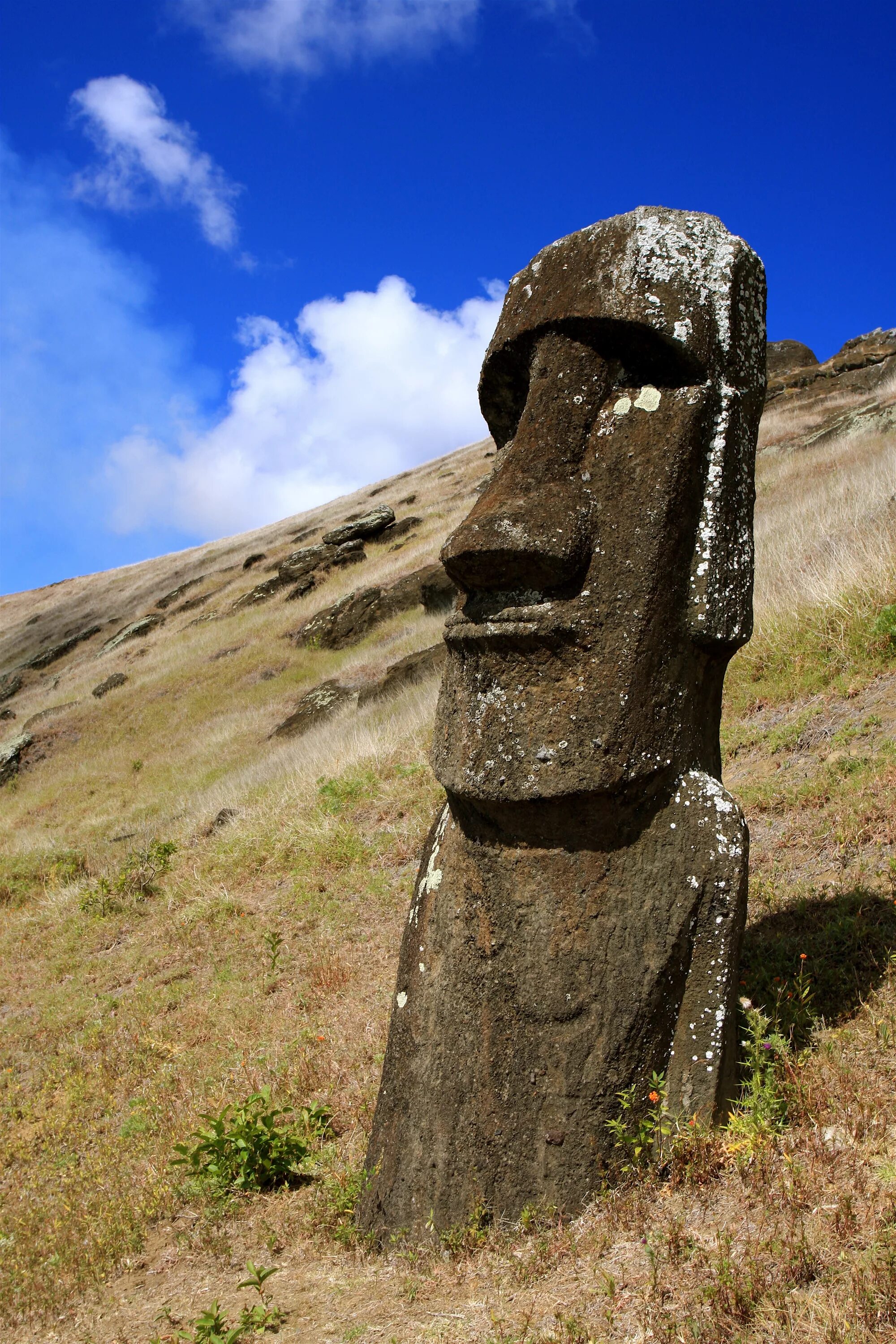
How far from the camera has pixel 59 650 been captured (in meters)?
36.7

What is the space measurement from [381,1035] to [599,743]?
3.00 m

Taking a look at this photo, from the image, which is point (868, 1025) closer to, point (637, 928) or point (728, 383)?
point (637, 928)

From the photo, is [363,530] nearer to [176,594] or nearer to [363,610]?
[363,610]

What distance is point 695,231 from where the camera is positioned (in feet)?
10.4

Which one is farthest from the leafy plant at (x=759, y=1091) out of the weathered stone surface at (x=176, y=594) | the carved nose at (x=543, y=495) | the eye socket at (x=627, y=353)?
the weathered stone surface at (x=176, y=594)

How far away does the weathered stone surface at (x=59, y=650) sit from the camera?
119 ft

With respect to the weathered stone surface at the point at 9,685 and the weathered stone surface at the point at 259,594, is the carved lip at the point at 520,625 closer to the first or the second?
the weathered stone surface at the point at 259,594

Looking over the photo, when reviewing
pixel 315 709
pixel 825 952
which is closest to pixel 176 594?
pixel 315 709

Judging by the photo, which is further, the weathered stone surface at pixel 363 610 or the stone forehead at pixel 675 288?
the weathered stone surface at pixel 363 610

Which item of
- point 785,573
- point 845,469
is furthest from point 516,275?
point 845,469

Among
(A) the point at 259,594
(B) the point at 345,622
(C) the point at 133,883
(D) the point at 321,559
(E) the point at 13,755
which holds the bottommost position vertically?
(C) the point at 133,883

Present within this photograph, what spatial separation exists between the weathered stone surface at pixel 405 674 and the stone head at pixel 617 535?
10119 mm

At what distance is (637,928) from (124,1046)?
464cm

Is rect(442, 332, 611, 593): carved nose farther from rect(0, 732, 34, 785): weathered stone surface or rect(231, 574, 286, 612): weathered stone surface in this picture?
rect(231, 574, 286, 612): weathered stone surface
